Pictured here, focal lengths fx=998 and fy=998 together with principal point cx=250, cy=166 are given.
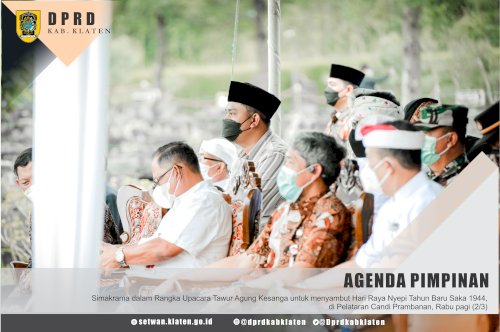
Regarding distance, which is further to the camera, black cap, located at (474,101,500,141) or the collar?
black cap, located at (474,101,500,141)

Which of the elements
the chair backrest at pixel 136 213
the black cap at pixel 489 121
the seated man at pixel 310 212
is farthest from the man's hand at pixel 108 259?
the black cap at pixel 489 121

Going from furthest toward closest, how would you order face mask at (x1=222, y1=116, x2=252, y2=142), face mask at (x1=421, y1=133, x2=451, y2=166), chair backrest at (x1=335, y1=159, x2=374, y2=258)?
face mask at (x1=222, y1=116, x2=252, y2=142)
face mask at (x1=421, y1=133, x2=451, y2=166)
chair backrest at (x1=335, y1=159, x2=374, y2=258)

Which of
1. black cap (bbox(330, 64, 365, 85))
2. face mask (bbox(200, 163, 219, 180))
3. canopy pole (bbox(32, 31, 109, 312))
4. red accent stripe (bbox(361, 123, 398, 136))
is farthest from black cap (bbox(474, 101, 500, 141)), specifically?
canopy pole (bbox(32, 31, 109, 312))

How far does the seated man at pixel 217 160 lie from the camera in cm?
525

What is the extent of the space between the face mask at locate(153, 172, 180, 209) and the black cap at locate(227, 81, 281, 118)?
0.55 m

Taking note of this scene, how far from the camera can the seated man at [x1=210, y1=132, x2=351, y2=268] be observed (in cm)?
492

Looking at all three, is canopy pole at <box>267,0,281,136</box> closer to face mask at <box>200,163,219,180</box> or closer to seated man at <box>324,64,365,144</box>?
seated man at <box>324,64,365,144</box>

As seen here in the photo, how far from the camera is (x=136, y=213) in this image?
545cm

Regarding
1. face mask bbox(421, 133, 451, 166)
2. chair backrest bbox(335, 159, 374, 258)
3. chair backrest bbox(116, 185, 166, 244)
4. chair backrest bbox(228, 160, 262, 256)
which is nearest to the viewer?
chair backrest bbox(335, 159, 374, 258)

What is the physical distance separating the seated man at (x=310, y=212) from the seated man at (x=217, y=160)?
345 mm

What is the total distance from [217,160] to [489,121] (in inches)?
56.2

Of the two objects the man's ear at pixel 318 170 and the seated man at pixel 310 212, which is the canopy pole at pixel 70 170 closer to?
the seated man at pixel 310 212

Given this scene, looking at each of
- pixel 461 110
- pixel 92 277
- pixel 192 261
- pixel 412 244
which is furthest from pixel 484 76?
pixel 92 277

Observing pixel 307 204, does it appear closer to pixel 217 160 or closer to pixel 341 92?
pixel 217 160
